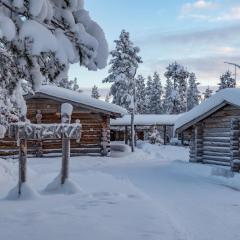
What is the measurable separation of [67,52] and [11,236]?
10.2 feet

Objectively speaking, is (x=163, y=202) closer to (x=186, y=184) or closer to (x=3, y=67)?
(x=186, y=184)

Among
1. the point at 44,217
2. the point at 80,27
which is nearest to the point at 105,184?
the point at 44,217

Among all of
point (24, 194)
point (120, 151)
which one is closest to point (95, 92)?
point (120, 151)

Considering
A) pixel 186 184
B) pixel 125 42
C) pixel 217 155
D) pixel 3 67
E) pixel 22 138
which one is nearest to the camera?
pixel 3 67

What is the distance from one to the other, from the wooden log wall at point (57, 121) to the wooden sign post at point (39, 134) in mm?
15677

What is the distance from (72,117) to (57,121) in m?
0.93

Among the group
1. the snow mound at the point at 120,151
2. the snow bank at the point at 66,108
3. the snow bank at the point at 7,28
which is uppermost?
the snow bank at the point at 7,28

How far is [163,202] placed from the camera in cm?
1319

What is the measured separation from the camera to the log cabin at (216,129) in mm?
21391

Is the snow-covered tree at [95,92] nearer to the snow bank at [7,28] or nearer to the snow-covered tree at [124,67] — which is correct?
the snow-covered tree at [124,67]

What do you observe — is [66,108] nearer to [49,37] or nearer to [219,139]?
[49,37]

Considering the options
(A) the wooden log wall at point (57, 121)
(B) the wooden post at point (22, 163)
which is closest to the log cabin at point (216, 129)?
(A) the wooden log wall at point (57, 121)

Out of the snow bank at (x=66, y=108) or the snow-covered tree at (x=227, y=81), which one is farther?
the snow-covered tree at (x=227, y=81)

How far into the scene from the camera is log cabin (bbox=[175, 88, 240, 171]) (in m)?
21.4
